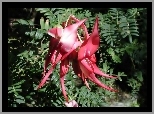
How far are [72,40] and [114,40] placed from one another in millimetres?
1099

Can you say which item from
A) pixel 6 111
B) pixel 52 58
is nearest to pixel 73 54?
pixel 52 58

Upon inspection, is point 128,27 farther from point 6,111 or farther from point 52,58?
point 52,58

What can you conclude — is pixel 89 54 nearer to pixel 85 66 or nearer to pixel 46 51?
pixel 85 66

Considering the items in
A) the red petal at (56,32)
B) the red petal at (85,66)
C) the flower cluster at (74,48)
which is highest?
the red petal at (56,32)

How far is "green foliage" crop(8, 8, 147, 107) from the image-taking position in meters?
1.94

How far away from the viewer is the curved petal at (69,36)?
925mm

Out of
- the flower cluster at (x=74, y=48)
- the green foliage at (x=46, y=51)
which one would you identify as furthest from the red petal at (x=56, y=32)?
the green foliage at (x=46, y=51)

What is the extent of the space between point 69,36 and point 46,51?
101 centimetres

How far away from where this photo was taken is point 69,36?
923 millimetres

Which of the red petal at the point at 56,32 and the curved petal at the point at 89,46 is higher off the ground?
the red petal at the point at 56,32

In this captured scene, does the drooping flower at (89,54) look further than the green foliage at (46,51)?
No

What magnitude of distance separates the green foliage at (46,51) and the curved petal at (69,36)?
895 millimetres

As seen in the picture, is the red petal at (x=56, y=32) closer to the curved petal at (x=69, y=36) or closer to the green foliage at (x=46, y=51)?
the curved petal at (x=69, y=36)

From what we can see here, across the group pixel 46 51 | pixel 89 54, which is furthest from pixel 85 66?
pixel 46 51
